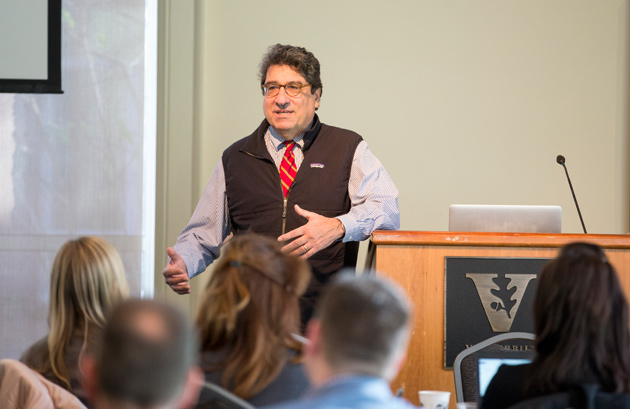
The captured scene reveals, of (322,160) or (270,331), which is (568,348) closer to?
(270,331)

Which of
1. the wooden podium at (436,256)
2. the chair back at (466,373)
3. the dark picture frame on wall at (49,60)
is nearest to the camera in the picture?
the chair back at (466,373)

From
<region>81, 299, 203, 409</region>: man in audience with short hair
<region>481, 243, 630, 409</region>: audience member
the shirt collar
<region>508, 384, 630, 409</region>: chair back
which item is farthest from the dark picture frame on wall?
<region>81, 299, 203, 409</region>: man in audience with short hair

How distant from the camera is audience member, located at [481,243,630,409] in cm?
163

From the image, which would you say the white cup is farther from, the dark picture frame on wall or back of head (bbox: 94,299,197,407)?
the dark picture frame on wall

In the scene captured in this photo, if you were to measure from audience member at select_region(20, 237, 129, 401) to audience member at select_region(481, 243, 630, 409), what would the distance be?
3.25 feet

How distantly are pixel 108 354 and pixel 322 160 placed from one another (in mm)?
2515

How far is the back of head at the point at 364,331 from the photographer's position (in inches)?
45.5

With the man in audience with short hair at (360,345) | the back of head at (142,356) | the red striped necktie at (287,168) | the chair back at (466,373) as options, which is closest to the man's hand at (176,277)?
the red striped necktie at (287,168)

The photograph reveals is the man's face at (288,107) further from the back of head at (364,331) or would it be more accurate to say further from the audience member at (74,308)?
the back of head at (364,331)

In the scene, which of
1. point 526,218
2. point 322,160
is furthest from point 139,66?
point 526,218

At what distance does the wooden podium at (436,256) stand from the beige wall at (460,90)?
7.04 ft

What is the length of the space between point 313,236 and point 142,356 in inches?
78.5

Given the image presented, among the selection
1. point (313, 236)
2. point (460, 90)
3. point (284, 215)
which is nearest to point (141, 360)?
point (313, 236)

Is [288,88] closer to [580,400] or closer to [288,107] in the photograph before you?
[288,107]
